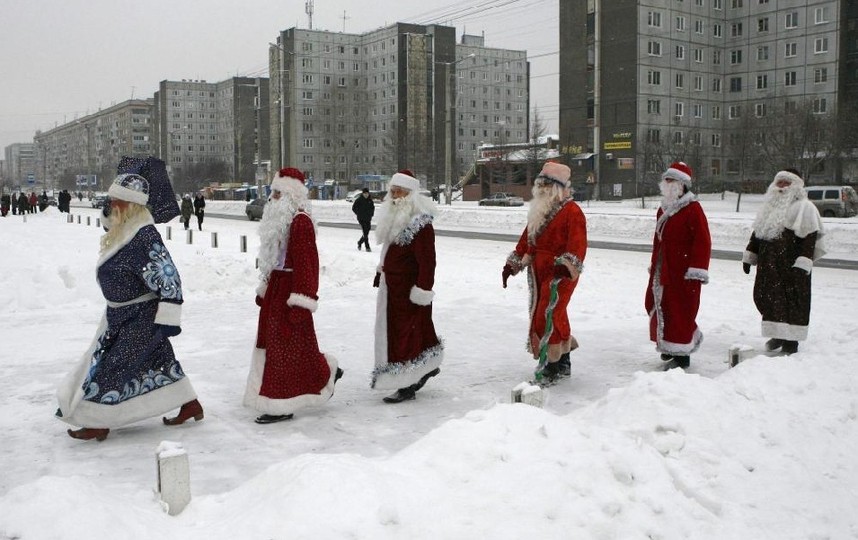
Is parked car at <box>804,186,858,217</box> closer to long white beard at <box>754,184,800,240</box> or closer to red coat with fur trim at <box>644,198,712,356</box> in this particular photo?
long white beard at <box>754,184,800,240</box>

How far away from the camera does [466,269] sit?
16484 millimetres

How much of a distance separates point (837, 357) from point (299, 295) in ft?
16.6

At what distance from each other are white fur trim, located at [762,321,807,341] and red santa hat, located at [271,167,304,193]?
510 cm

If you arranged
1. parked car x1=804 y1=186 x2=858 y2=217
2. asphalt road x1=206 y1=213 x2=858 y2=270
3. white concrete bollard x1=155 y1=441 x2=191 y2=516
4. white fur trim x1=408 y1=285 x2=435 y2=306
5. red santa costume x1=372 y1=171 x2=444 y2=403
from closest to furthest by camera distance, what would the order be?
white concrete bollard x1=155 y1=441 x2=191 y2=516
white fur trim x1=408 y1=285 x2=435 y2=306
red santa costume x1=372 y1=171 x2=444 y2=403
asphalt road x1=206 y1=213 x2=858 y2=270
parked car x1=804 y1=186 x2=858 y2=217

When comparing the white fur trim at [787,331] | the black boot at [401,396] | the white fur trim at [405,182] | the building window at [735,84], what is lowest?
the black boot at [401,396]

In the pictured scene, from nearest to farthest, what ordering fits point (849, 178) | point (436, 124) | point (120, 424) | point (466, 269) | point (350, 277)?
point (120, 424)
point (350, 277)
point (466, 269)
point (849, 178)
point (436, 124)

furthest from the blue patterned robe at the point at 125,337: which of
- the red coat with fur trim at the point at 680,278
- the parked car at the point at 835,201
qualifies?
the parked car at the point at 835,201

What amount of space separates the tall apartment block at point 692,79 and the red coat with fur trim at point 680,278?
54.0 m

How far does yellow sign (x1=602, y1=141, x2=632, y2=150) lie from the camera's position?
65.6 m

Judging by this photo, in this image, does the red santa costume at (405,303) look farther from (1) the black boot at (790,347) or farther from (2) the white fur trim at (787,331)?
(1) the black boot at (790,347)

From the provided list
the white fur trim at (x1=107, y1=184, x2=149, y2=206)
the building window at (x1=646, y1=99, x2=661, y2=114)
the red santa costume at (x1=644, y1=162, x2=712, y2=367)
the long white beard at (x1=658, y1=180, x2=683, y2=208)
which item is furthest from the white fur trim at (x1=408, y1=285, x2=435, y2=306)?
the building window at (x1=646, y1=99, x2=661, y2=114)

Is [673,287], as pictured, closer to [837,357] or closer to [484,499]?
[837,357]

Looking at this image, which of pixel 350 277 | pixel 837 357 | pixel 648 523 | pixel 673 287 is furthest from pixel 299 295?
pixel 350 277

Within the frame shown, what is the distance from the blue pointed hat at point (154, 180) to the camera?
5.90 m
